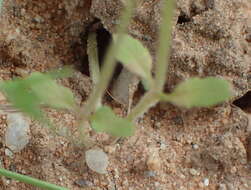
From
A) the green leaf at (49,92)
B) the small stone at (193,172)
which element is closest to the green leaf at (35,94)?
the green leaf at (49,92)

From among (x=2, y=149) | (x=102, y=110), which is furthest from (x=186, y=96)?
(x=2, y=149)

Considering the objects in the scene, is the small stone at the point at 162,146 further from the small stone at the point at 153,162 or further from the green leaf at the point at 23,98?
the green leaf at the point at 23,98

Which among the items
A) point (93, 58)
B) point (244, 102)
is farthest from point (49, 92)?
point (244, 102)

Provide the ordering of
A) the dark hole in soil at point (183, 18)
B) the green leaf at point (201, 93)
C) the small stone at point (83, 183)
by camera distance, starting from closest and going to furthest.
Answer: the green leaf at point (201, 93) < the small stone at point (83, 183) < the dark hole in soil at point (183, 18)

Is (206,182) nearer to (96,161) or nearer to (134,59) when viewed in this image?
(96,161)

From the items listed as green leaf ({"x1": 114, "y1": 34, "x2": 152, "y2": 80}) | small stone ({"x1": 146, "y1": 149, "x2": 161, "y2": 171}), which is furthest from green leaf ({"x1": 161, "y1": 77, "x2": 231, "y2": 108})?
small stone ({"x1": 146, "y1": 149, "x2": 161, "y2": 171})

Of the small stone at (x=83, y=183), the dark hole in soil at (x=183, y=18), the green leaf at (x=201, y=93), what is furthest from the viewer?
the dark hole in soil at (x=183, y=18)

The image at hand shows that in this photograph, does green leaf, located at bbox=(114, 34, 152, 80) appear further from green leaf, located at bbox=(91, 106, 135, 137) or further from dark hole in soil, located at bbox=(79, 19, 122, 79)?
dark hole in soil, located at bbox=(79, 19, 122, 79)
